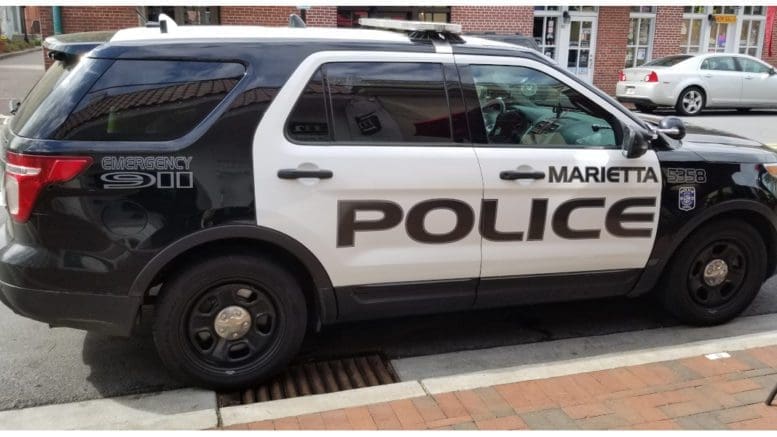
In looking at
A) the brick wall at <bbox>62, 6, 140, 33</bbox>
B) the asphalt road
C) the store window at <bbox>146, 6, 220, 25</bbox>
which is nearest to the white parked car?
the store window at <bbox>146, 6, 220, 25</bbox>

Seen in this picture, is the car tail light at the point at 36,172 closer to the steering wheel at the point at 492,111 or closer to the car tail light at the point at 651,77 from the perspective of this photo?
the steering wheel at the point at 492,111

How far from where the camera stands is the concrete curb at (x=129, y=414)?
120 inches

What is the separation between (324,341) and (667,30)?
18.3m

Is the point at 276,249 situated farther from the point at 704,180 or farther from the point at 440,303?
the point at 704,180

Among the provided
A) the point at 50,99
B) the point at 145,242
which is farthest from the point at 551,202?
the point at 50,99

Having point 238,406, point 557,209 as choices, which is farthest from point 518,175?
point 238,406

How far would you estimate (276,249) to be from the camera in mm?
3379

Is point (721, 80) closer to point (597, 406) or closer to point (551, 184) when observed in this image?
point (551, 184)

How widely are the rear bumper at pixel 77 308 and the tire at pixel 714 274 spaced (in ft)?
10.1

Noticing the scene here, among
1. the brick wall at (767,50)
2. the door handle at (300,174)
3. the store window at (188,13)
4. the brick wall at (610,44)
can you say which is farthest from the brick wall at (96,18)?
the brick wall at (767,50)

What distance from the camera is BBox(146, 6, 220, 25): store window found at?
48.0 feet

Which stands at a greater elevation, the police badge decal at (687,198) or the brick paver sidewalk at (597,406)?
the police badge decal at (687,198)

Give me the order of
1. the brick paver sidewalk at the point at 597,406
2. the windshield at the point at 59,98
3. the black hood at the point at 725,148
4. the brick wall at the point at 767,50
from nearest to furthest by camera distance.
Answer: the brick paver sidewalk at the point at 597,406, the windshield at the point at 59,98, the black hood at the point at 725,148, the brick wall at the point at 767,50

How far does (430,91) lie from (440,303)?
3.73ft
